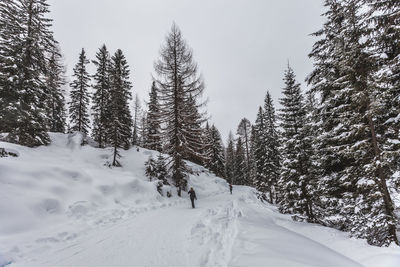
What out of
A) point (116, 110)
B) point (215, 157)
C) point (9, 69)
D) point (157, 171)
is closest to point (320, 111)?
point (157, 171)

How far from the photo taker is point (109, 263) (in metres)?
4.62

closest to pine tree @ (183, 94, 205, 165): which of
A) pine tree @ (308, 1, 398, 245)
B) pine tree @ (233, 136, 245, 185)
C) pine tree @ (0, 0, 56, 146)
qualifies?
pine tree @ (308, 1, 398, 245)

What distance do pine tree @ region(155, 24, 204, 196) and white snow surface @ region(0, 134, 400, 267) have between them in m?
6.23

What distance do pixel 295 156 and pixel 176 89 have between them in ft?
38.1

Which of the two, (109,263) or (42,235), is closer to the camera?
(109,263)

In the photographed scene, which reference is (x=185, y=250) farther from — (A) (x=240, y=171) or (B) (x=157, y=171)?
(A) (x=240, y=171)

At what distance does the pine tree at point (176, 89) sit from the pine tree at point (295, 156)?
7768mm

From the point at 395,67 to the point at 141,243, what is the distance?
11.2 meters

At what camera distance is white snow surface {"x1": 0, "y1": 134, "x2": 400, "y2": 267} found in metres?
4.84

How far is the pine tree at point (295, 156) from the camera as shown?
1323cm

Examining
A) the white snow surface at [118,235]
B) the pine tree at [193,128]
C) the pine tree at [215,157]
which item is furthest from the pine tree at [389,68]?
the pine tree at [215,157]

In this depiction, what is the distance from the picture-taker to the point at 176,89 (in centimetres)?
1733

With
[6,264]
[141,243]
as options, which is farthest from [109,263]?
[6,264]

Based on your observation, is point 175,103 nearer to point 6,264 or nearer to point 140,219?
point 140,219
